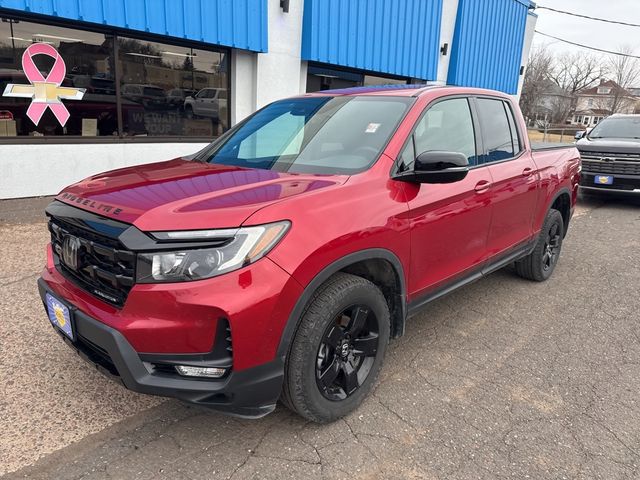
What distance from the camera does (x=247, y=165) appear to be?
2996 mm

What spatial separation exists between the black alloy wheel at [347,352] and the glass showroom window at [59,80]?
651 cm

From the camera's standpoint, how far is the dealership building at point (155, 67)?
6.77 meters

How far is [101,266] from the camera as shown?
7.37 feet

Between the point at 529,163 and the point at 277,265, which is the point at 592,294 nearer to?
the point at 529,163

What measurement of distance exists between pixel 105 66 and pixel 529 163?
645 centimetres

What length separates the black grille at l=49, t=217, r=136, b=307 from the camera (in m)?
2.11

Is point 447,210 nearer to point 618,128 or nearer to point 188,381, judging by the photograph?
point 188,381

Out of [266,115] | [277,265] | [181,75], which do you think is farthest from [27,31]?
[277,265]

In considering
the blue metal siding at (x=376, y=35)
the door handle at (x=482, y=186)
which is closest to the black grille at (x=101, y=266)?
the door handle at (x=482, y=186)

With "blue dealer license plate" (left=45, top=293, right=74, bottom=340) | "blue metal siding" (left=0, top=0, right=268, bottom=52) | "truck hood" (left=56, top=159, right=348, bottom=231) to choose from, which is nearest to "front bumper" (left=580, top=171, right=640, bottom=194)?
"blue metal siding" (left=0, top=0, right=268, bottom=52)

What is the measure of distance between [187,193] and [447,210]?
1652 millimetres

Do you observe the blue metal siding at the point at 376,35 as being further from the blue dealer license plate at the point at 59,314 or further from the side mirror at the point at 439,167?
the blue dealer license plate at the point at 59,314

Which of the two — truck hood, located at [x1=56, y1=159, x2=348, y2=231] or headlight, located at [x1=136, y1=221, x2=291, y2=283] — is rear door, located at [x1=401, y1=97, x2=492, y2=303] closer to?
truck hood, located at [x1=56, y1=159, x2=348, y2=231]

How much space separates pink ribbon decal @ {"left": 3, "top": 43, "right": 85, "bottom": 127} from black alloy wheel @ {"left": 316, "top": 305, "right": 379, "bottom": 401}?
651 cm
